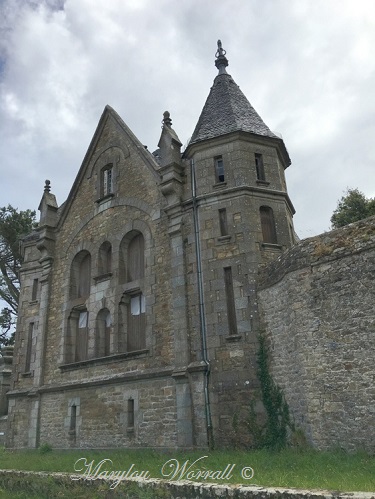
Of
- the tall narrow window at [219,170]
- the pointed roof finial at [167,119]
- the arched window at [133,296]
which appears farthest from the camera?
the pointed roof finial at [167,119]

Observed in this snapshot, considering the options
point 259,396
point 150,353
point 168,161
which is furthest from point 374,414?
point 168,161

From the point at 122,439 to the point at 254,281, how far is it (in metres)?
6.44

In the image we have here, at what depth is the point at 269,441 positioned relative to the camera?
10.8m

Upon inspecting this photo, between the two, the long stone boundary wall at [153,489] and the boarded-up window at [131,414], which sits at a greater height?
the boarded-up window at [131,414]

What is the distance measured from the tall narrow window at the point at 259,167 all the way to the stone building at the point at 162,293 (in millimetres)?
40

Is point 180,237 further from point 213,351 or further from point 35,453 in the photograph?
point 35,453

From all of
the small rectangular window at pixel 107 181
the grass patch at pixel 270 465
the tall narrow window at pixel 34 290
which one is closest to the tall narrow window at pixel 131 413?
the grass patch at pixel 270 465

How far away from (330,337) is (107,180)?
1175cm

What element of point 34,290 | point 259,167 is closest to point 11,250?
point 34,290

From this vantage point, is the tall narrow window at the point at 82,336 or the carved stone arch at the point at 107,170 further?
the carved stone arch at the point at 107,170

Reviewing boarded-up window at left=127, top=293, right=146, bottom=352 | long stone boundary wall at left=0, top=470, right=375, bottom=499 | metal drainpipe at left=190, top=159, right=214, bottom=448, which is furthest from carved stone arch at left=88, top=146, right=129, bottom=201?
long stone boundary wall at left=0, top=470, right=375, bottom=499

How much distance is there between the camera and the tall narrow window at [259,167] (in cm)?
1478

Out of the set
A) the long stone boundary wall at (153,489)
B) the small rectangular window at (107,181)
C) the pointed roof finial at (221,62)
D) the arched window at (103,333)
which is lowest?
the long stone boundary wall at (153,489)
